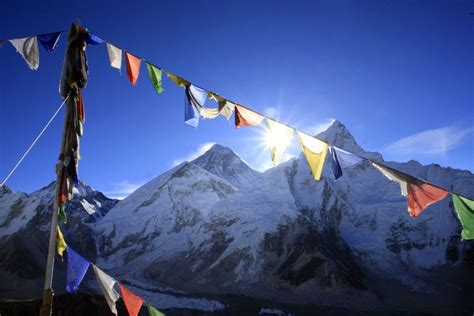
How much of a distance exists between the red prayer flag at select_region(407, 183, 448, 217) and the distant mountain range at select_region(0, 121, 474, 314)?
8871 cm

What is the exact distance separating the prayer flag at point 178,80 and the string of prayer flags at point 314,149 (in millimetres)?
3186

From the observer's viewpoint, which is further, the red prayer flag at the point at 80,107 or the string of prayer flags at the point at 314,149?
the string of prayer flags at the point at 314,149

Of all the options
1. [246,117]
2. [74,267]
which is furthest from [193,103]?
[74,267]

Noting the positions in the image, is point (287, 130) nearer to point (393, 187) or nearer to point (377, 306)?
point (377, 306)

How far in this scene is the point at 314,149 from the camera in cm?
1086

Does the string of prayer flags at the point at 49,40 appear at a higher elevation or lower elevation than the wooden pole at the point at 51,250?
higher

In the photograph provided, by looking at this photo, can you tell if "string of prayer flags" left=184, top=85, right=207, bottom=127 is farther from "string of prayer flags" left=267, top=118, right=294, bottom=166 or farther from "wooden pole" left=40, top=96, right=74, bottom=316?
"wooden pole" left=40, top=96, right=74, bottom=316

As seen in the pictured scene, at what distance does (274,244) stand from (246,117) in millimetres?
121873

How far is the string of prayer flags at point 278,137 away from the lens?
436 inches

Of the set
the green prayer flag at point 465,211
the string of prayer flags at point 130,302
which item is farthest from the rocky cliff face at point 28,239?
the green prayer flag at point 465,211

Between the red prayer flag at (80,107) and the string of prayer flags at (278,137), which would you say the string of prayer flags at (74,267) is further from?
the string of prayer flags at (278,137)

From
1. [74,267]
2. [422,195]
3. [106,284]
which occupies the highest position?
[422,195]

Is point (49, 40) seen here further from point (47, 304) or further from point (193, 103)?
→ point (47, 304)

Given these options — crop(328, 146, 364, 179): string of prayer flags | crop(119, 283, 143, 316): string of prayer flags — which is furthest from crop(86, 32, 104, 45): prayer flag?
crop(328, 146, 364, 179): string of prayer flags
